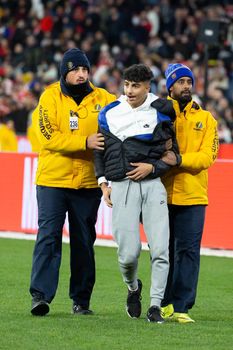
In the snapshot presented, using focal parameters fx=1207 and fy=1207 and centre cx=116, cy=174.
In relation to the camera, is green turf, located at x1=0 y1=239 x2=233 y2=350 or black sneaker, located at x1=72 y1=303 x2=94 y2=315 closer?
green turf, located at x1=0 y1=239 x2=233 y2=350

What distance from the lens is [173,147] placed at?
365 inches

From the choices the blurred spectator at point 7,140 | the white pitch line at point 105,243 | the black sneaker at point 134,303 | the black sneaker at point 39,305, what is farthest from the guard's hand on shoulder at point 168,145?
the blurred spectator at point 7,140

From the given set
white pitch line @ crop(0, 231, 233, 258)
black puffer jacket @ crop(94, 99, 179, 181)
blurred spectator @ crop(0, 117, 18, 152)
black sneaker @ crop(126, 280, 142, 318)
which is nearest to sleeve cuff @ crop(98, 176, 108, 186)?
black puffer jacket @ crop(94, 99, 179, 181)

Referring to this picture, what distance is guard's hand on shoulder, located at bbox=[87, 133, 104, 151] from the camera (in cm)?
930

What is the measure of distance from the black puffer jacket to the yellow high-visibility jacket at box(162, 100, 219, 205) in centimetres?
24

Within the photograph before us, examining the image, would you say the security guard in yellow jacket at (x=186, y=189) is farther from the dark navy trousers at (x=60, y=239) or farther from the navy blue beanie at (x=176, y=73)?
the dark navy trousers at (x=60, y=239)

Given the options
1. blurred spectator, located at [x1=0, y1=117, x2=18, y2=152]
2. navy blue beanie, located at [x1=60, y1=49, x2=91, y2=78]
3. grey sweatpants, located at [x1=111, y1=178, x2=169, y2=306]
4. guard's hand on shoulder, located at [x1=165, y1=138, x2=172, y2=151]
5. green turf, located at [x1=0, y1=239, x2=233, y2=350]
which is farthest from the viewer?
blurred spectator, located at [x1=0, y1=117, x2=18, y2=152]

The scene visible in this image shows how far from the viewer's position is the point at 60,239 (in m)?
9.72

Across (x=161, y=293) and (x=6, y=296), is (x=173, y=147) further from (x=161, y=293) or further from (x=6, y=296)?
(x=6, y=296)

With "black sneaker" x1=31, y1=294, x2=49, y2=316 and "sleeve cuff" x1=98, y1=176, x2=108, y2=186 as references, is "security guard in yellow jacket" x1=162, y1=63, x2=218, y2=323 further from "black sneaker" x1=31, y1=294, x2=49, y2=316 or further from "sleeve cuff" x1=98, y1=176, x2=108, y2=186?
"black sneaker" x1=31, y1=294, x2=49, y2=316

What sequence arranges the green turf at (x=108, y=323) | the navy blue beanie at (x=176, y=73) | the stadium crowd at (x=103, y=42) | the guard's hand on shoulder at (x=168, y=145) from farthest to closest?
the stadium crowd at (x=103, y=42)
the navy blue beanie at (x=176, y=73)
the guard's hand on shoulder at (x=168, y=145)
the green turf at (x=108, y=323)

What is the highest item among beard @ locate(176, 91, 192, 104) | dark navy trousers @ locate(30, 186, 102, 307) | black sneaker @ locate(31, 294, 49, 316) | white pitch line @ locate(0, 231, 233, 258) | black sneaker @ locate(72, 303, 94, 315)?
beard @ locate(176, 91, 192, 104)

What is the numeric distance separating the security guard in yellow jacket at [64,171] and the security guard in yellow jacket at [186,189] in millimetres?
685

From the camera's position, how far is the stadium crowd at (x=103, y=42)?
27.5m
